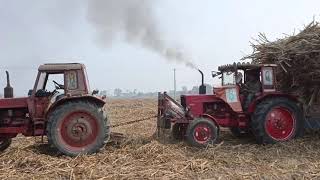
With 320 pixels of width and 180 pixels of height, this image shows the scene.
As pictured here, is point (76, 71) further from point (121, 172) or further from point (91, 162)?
point (121, 172)

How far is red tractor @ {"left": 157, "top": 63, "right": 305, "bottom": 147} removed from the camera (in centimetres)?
1327

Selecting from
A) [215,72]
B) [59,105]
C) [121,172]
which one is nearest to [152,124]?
[215,72]

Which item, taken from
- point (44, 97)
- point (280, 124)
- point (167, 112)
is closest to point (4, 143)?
point (44, 97)

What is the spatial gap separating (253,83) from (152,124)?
201 inches

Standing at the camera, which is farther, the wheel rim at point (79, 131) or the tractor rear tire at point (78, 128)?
the wheel rim at point (79, 131)

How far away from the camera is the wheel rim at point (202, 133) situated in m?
12.8

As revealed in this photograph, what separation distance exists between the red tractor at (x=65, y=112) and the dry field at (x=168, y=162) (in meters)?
0.40

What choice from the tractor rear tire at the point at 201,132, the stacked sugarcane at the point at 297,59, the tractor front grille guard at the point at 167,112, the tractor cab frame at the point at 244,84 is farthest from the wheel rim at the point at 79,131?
the stacked sugarcane at the point at 297,59

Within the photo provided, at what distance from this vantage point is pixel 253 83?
14016 mm

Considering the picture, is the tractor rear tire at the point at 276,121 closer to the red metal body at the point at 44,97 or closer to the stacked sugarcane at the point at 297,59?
the stacked sugarcane at the point at 297,59

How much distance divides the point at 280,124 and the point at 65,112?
5.57m

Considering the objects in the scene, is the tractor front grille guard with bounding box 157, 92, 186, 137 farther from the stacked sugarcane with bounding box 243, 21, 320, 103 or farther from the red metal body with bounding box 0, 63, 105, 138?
the stacked sugarcane with bounding box 243, 21, 320, 103

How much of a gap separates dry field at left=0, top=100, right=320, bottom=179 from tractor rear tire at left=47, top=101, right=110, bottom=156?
0.96 feet

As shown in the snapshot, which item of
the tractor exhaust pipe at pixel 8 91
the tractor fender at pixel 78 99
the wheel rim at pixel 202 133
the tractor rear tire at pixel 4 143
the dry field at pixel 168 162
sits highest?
the tractor exhaust pipe at pixel 8 91
